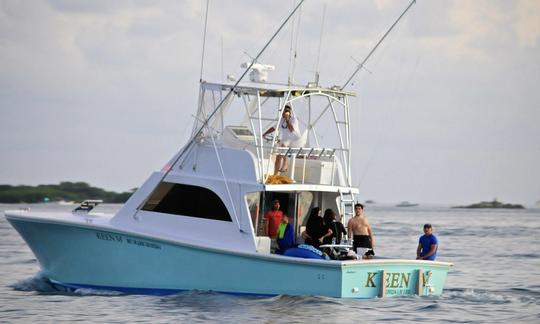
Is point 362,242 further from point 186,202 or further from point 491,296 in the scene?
point 491,296

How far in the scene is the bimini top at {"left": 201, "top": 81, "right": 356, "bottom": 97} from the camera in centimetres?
1706

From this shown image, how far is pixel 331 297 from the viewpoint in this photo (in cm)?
1577

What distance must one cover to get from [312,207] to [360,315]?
108 inches

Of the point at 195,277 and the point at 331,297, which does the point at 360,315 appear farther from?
the point at 195,277

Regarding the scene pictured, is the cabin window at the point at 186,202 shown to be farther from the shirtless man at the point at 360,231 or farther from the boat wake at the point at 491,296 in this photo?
the boat wake at the point at 491,296

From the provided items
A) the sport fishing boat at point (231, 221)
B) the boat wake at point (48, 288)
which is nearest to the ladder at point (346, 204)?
the sport fishing boat at point (231, 221)

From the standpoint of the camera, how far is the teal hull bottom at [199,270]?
52.1 feet

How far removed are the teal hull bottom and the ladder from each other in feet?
5.37

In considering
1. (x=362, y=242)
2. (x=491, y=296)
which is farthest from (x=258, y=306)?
(x=491, y=296)

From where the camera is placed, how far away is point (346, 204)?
59.0 feet

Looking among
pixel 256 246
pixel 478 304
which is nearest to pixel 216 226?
pixel 256 246

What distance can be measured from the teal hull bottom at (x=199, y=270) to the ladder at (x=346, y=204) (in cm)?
164

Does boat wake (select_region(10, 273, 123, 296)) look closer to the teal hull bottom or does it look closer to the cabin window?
the teal hull bottom

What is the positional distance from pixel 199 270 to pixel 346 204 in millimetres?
2789
